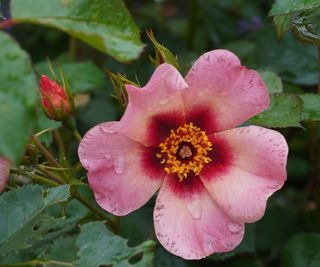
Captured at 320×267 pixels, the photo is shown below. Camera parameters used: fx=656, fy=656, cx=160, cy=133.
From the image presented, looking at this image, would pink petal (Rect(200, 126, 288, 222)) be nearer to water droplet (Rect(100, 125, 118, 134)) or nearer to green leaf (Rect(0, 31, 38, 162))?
water droplet (Rect(100, 125, 118, 134))

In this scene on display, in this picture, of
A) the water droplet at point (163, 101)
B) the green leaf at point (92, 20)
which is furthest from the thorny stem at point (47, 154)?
the green leaf at point (92, 20)

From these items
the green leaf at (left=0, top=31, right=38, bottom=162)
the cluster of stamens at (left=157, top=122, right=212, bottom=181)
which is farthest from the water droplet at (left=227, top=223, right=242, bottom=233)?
the green leaf at (left=0, top=31, right=38, bottom=162)

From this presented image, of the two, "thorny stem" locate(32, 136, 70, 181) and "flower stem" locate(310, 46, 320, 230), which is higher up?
"thorny stem" locate(32, 136, 70, 181)

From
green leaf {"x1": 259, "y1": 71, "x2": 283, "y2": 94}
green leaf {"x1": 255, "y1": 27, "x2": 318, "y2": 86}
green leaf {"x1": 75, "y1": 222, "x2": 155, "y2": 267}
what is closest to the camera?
green leaf {"x1": 75, "y1": 222, "x2": 155, "y2": 267}

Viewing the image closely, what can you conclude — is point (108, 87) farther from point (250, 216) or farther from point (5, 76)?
point (5, 76)

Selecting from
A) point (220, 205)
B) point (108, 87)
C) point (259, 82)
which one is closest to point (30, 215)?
point (220, 205)

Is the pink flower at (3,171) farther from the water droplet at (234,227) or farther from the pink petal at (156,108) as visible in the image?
the water droplet at (234,227)

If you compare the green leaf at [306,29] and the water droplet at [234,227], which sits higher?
the green leaf at [306,29]

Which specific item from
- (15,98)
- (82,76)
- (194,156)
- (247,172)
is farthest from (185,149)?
(82,76)
